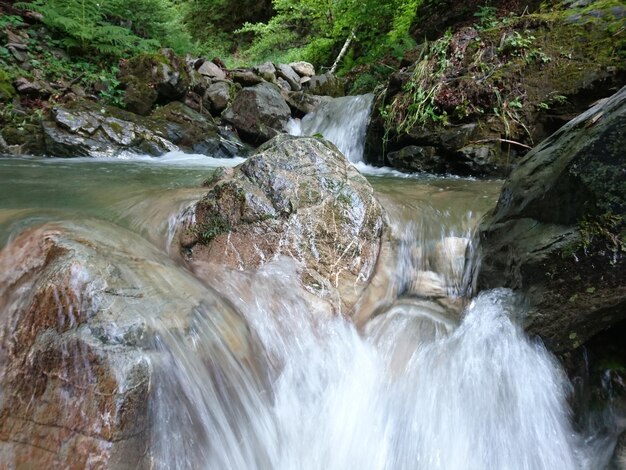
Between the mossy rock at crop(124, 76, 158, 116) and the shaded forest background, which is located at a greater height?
the shaded forest background

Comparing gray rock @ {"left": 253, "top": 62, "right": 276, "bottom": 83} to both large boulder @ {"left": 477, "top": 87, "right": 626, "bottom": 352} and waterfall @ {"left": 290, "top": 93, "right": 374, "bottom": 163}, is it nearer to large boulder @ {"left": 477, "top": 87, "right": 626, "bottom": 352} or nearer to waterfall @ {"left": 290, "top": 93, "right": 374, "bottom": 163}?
waterfall @ {"left": 290, "top": 93, "right": 374, "bottom": 163}

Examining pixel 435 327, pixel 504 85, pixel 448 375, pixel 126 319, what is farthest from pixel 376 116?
pixel 126 319

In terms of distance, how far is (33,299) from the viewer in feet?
6.11

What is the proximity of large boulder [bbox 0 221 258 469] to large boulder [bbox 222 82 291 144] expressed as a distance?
6683 millimetres

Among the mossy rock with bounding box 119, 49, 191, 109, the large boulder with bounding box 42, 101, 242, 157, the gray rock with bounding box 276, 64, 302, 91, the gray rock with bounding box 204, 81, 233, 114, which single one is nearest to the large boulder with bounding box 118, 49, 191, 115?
the mossy rock with bounding box 119, 49, 191, 109

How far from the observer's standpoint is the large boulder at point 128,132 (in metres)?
6.77

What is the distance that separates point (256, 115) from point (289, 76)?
339 cm

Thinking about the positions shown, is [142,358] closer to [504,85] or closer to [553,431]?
[553,431]

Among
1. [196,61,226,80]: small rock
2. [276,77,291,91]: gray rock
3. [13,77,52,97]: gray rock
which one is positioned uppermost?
[276,77,291,91]: gray rock

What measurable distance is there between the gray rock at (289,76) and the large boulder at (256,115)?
237 centimetres

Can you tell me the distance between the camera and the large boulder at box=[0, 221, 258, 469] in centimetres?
161

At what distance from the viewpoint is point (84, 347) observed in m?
1.73

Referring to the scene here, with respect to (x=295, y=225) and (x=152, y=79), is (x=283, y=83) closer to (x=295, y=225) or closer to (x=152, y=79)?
(x=152, y=79)

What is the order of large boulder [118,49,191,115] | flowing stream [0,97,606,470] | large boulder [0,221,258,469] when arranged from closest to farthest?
large boulder [0,221,258,469] < flowing stream [0,97,606,470] < large boulder [118,49,191,115]
